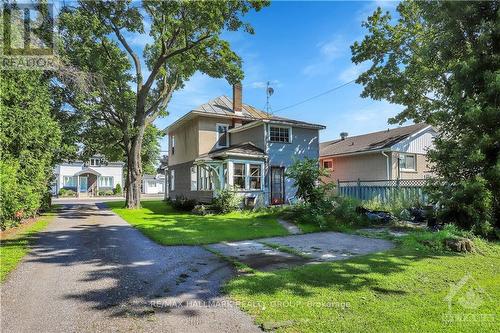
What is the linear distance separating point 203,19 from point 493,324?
56.1ft

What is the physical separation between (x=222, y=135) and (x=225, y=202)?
7705 mm

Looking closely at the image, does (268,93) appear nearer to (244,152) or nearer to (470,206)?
(244,152)

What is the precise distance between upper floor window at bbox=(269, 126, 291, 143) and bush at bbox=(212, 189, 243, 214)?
5127 mm

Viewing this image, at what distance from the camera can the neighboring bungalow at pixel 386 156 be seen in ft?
71.5

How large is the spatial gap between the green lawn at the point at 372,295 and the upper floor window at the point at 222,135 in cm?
1726

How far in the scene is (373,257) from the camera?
687 centimetres

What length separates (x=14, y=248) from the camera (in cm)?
765

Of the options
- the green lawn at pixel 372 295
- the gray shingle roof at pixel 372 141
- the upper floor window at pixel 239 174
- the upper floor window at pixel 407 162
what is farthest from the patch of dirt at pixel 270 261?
the upper floor window at pixel 407 162

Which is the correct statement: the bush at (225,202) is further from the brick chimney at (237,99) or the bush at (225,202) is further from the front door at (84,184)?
the front door at (84,184)

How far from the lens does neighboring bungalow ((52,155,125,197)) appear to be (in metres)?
45.0

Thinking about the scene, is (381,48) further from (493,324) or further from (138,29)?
(493,324)

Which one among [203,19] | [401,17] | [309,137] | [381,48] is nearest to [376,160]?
[309,137]

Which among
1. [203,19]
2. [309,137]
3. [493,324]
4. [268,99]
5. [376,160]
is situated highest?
[203,19]

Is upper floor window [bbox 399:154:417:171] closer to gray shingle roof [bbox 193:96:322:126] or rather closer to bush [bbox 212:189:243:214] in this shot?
gray shingle roof [bbox 193:96:322:126]
